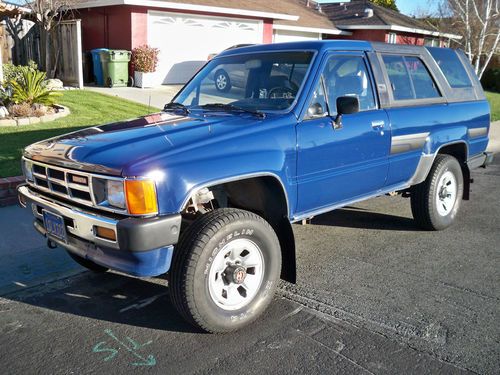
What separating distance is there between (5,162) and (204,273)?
4867mm

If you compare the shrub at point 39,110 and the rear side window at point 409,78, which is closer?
the rear side window at point 409,78

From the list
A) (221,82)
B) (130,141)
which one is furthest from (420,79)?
(130,141)

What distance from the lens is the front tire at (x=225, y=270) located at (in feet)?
11.1

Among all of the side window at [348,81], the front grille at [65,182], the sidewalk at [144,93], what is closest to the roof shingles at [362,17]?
the sidewalk at [144,93]

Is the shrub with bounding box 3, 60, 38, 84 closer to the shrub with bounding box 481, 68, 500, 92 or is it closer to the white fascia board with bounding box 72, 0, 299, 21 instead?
the white fascia board with bounding box 72, 0, 299, 21

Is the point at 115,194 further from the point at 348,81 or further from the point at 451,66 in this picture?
the point at 451,66

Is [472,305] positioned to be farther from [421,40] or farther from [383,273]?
[421,40]

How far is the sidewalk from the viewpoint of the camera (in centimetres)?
1411

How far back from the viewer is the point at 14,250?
506cm

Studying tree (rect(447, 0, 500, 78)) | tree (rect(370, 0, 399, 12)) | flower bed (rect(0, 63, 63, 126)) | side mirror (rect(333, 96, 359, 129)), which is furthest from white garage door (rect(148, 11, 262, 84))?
tree (rect(370, 0, 399, 12))

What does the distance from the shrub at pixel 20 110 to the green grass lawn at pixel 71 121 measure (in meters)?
0.47

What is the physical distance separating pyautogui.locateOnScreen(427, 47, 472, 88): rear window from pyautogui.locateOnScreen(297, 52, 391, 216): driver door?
147 centimetres

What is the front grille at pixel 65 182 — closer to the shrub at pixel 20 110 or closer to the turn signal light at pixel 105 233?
the turn signal light at pixel 105 233

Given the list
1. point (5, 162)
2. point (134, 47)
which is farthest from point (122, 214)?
point (134, 47)
